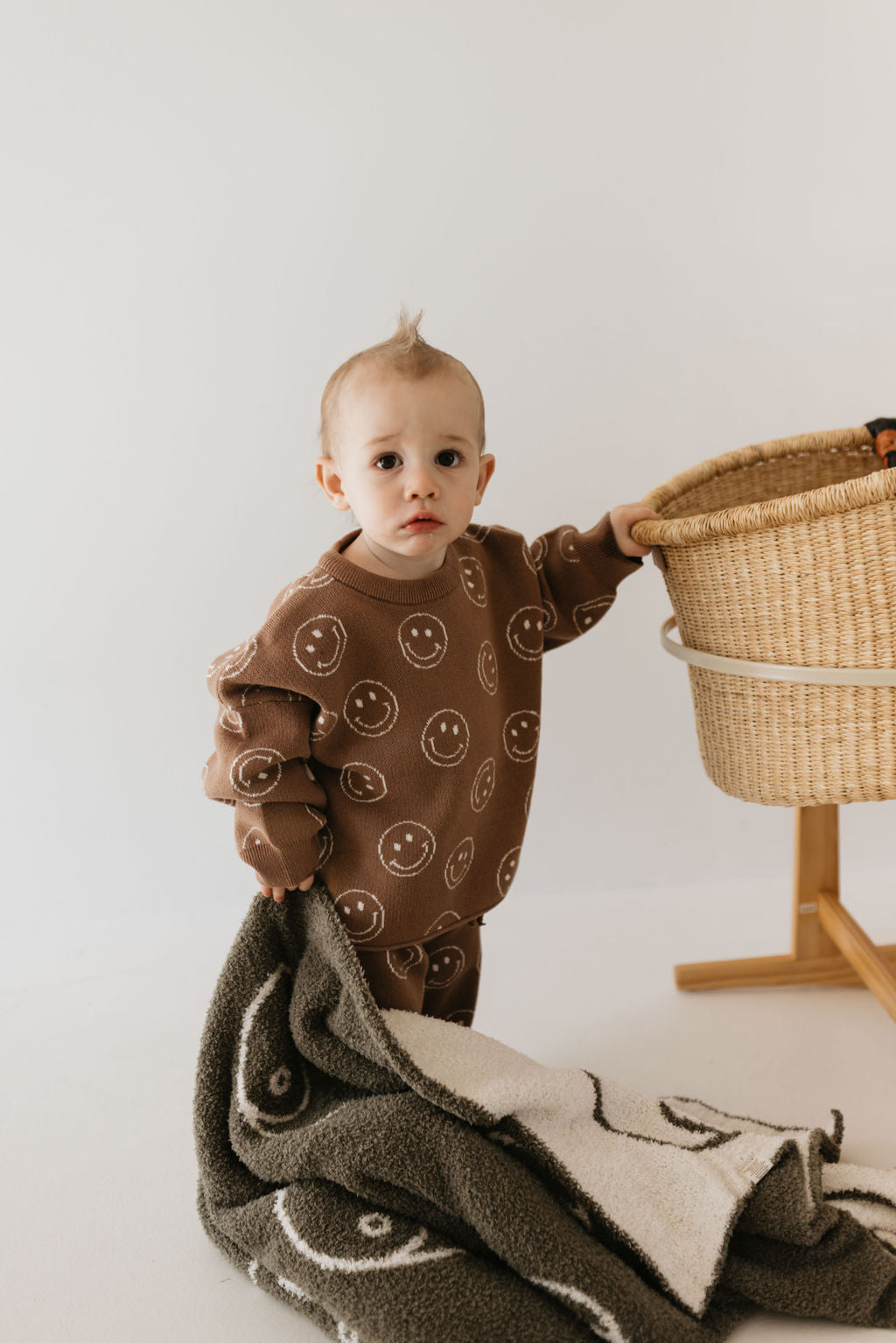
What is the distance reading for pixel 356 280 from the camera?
156 cm

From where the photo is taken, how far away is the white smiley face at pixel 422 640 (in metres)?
1.16

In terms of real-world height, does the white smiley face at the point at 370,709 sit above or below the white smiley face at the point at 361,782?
above

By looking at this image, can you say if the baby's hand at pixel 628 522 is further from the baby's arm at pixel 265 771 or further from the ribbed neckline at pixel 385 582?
the baby's arm at pixel 265 771

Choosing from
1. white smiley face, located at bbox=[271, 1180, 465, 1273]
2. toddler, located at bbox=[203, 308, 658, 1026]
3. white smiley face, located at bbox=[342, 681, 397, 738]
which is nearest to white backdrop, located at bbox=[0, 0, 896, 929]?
toddler, located at bbox=[203, 308, 658, 1026]

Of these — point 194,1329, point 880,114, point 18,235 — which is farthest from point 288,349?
point 194,1329

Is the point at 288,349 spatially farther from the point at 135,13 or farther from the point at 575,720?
the point at 575,720

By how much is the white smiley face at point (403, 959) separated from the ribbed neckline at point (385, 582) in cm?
35

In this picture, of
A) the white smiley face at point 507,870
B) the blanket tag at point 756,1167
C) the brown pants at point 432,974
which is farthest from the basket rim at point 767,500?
the blanket tag at point 756,1167

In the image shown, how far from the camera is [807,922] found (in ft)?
4.95

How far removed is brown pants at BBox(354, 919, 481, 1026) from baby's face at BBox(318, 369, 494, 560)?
0.41m

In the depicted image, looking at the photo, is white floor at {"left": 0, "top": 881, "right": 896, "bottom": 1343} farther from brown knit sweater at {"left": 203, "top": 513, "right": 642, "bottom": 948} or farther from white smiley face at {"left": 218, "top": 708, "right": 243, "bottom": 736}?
white smiley face at {"left": 218, "top": 708, "right": 243, "bottom": 736}

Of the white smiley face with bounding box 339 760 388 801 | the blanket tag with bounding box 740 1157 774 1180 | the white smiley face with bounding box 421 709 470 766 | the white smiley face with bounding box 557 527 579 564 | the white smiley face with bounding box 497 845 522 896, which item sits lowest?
the blanket tag with bounding box 740 1157 774 1180

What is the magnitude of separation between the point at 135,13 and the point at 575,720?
108 centimetres

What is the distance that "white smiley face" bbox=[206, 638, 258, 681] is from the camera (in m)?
1.10
